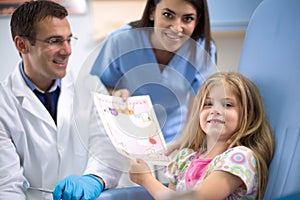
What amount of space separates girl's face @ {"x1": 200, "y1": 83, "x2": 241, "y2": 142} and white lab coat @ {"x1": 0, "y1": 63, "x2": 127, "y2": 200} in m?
0.30

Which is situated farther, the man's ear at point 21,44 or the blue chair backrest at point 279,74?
the man's ear at point 21,44

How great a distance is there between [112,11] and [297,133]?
0.87 m

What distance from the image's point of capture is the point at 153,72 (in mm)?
1388

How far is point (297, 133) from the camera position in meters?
1.13

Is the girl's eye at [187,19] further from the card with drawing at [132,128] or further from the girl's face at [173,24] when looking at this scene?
the card with drawing at [132,128]

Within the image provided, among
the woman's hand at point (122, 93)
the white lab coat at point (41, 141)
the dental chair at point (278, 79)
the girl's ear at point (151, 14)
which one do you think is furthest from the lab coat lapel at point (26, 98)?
the girl's ear at point (151, 14)

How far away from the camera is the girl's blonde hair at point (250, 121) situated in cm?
116

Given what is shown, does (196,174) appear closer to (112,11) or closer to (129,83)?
(129,83)

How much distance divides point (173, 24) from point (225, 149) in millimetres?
439

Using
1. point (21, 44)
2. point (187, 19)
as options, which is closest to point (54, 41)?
point (21, 44)

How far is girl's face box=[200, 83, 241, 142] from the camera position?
1189mm

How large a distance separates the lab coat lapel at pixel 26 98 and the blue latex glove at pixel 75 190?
0.25 meters

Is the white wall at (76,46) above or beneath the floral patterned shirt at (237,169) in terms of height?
above

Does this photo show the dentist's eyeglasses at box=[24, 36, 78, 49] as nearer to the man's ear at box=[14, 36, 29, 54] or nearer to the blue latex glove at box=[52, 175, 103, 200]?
the man's ear at box=[14, 36, 29, 54]
